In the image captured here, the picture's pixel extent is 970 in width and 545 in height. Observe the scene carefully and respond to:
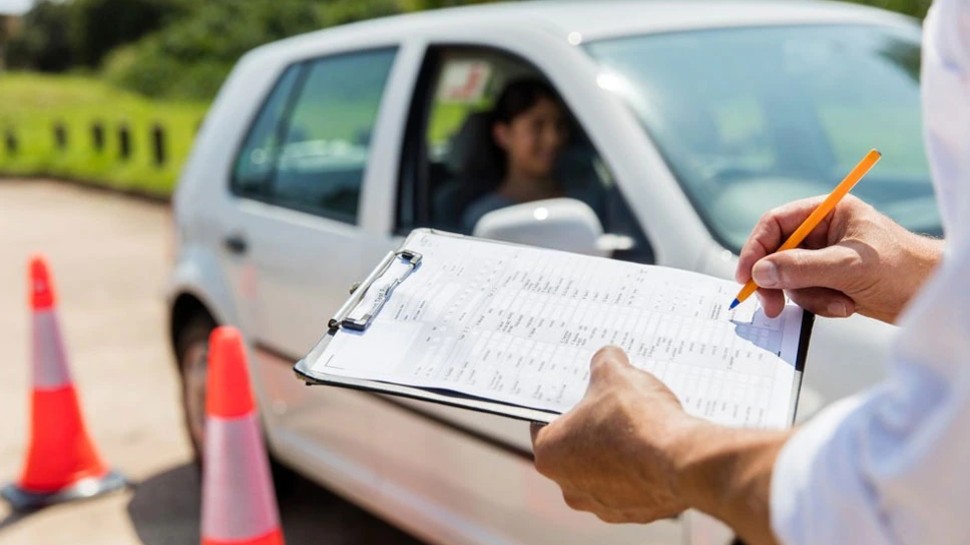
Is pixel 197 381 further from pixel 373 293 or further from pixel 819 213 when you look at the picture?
pixel 819 213

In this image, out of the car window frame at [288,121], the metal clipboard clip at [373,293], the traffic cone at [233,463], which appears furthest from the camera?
the car window frame at [288,121]

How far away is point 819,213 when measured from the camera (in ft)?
4.96

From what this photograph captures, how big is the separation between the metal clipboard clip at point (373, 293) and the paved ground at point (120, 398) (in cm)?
256

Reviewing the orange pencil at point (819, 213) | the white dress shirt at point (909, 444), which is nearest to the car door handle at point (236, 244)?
the orange pencil at point (819, 213)

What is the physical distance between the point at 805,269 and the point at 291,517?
3.02 meters

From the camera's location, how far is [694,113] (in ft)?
9.74

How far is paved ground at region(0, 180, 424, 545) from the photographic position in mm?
4141

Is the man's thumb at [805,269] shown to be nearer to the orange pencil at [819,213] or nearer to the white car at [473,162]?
the orange pencil at [819,213]

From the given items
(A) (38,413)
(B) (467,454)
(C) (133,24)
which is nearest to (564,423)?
(B) (467,454)

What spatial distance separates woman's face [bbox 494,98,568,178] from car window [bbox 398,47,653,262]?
27 millimetres

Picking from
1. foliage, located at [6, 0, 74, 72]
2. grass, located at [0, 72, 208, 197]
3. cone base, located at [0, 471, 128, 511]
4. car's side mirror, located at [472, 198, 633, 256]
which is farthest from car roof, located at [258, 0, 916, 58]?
foliage, located at [6, 0, 74, 72]

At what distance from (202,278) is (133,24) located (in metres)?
38.8

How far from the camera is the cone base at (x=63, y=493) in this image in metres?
4.34

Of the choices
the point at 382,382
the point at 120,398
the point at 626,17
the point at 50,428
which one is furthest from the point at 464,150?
the point at 120,398
